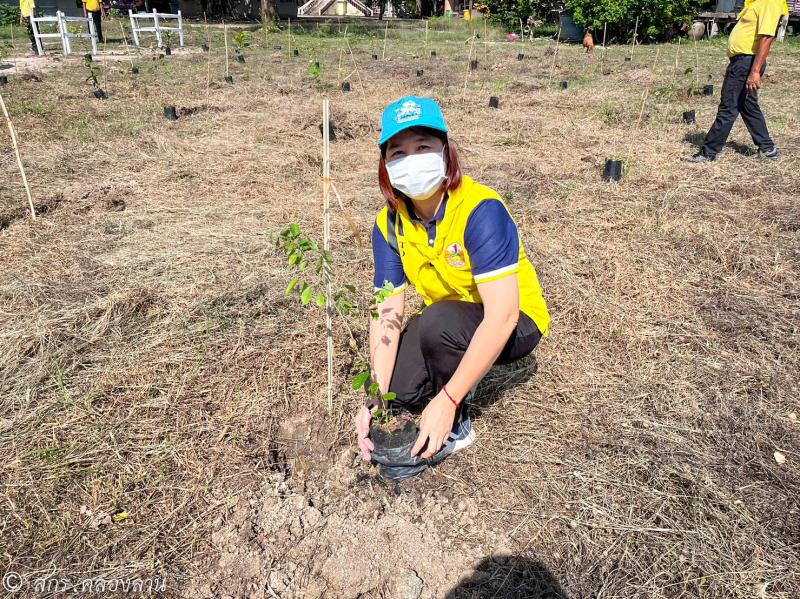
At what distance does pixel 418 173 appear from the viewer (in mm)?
1507

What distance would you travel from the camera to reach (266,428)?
1.98 metres

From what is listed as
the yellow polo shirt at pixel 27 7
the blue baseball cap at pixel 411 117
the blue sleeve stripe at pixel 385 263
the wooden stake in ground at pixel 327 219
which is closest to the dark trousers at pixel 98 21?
the yellow polo shirt at pixel 27 7

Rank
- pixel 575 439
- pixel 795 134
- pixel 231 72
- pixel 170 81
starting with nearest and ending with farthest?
1. pixel 575 439
2. pixel 795 134
3. pixel 170 81
4. pixel 231 72

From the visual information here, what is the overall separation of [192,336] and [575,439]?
175 cm

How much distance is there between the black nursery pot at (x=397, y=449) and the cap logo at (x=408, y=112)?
0.93m

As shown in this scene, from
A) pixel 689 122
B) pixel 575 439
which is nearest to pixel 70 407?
pixel 575 439

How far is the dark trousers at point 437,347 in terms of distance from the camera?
162 centimetres

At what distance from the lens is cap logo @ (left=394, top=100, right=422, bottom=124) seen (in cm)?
142

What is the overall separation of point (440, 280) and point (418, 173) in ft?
1.36

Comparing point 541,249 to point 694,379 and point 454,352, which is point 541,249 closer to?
point 694,379

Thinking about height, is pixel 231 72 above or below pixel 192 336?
above

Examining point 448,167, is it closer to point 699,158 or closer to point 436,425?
point 436,425

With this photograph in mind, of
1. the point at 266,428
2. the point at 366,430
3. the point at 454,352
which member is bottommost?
the point at 266,428

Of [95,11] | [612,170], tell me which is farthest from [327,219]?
[95,11]
